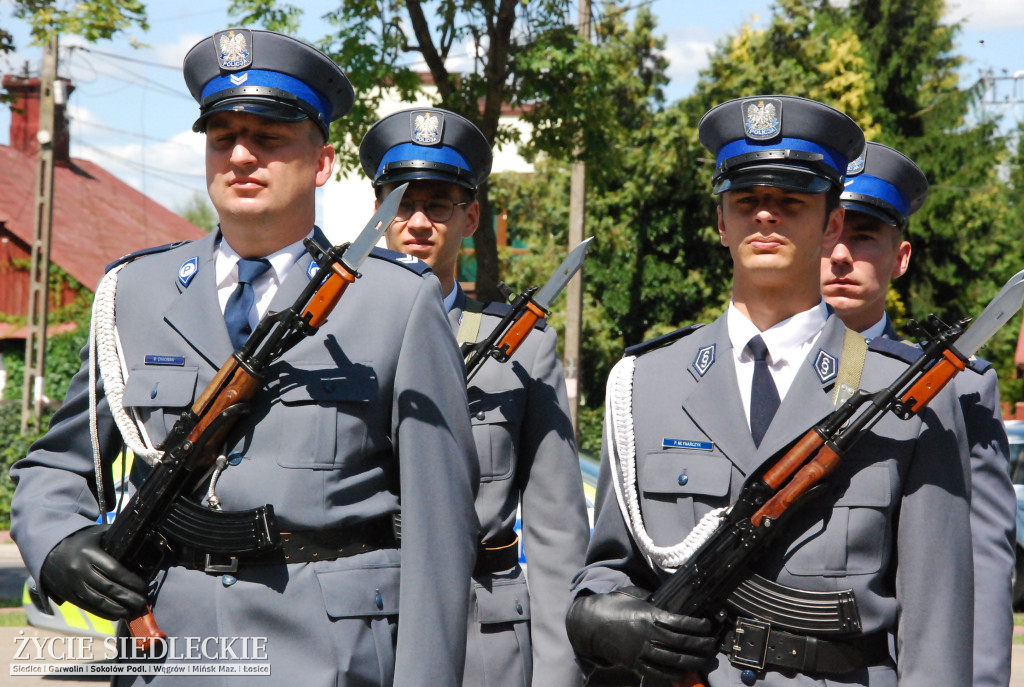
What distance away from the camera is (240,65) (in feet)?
9.45

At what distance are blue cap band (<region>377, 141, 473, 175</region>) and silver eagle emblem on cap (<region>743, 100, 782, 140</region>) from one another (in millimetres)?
1492

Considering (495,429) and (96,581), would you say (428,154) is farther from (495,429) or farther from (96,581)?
(96,581)

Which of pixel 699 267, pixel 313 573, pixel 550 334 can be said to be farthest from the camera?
pixel 699 267

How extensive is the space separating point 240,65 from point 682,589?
5.05 ft

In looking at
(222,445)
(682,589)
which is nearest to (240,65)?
(222,445)

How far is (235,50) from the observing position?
2.89 m

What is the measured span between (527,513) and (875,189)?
1.57 m

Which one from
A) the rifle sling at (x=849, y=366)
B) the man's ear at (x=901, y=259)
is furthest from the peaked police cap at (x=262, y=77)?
the man's ear at (x=901, y=259)

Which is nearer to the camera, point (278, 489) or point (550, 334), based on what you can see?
point (278, 489)

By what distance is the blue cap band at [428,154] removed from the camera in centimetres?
443

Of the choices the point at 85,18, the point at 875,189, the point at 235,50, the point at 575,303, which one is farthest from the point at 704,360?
the point at 575,303

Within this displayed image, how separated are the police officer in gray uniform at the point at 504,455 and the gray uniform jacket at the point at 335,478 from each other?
1.06 m

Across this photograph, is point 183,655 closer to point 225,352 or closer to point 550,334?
point 225,352

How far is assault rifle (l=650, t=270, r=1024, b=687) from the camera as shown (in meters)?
2.81
